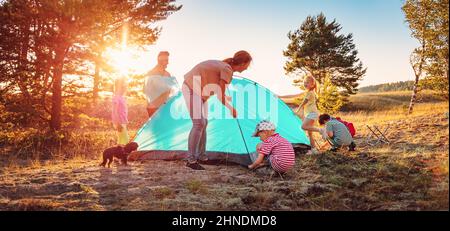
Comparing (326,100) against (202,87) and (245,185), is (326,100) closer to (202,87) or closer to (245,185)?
(202,87)

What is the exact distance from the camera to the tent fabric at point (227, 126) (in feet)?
20.2

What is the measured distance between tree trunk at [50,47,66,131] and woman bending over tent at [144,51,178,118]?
343 centimetres

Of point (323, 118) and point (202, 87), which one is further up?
point (202, 87)

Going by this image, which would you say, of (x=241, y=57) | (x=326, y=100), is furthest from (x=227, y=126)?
(x=326, y=100)

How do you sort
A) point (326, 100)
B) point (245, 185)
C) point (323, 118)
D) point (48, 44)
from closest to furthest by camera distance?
point (245, 185)
point (323, 118)
point (48, 44)
point (326, 100)

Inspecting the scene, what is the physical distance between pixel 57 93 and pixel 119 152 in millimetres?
4742

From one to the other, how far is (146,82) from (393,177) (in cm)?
530

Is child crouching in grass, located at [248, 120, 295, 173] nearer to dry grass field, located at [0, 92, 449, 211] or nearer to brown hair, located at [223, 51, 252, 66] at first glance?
dry grass field, located at [0, 92, 449, 211]

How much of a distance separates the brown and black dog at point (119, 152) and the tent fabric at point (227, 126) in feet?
1.35

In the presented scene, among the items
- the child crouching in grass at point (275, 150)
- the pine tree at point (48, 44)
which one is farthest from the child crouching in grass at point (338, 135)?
the pine tree at point (48, 44)

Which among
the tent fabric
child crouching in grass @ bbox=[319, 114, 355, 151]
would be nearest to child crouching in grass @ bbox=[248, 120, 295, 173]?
the tent fabric

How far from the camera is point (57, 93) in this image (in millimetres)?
9797

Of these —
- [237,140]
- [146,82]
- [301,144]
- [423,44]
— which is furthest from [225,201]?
[423,44]
